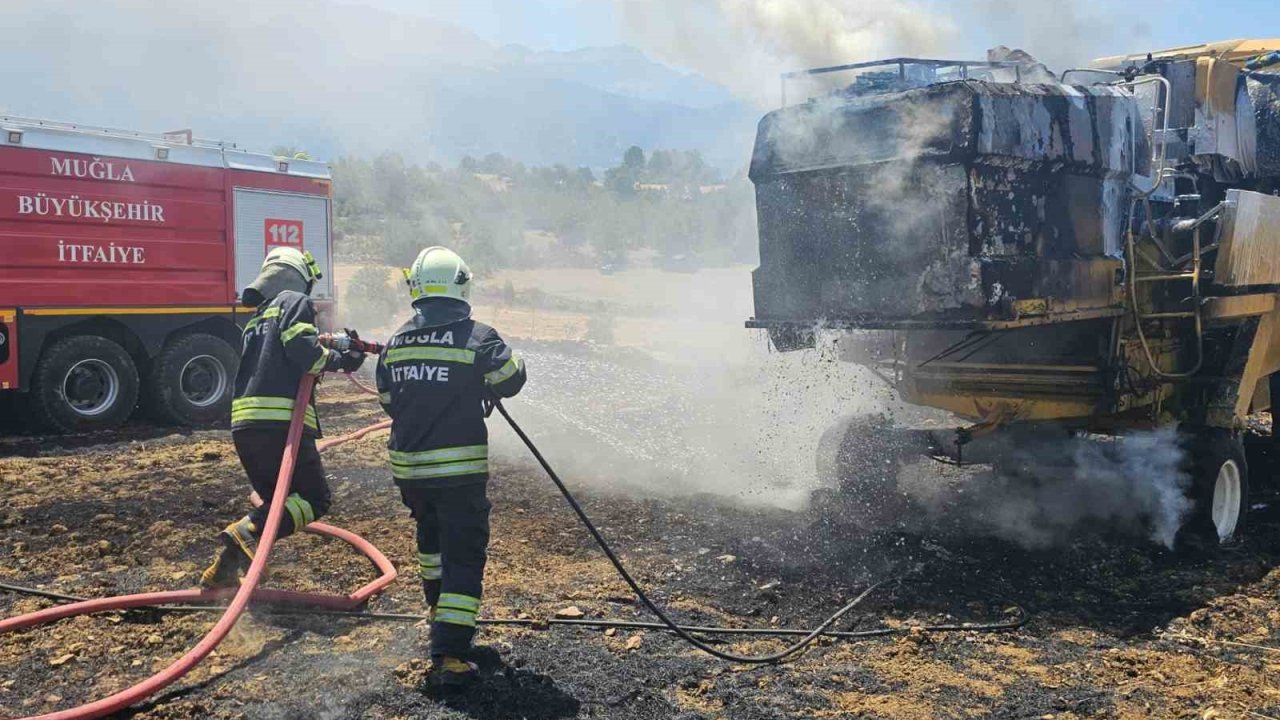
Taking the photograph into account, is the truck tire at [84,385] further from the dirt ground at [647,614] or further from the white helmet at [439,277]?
the white helmet at [439,277]

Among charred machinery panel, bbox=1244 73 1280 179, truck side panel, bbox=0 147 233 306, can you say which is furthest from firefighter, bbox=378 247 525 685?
truck side panel, bbox=0 147 233 306

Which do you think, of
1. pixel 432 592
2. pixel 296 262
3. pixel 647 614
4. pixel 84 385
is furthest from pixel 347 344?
pixel 84 385

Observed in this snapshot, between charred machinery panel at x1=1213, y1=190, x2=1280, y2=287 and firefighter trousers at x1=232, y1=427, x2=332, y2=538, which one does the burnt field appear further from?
charred machinery panel at x1=1213, y1=190, x2=1280, y2=287

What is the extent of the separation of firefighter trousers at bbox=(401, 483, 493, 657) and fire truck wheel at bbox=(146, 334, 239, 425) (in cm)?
656

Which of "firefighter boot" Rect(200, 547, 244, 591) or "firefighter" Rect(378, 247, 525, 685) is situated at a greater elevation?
"firefighter" Rect(378, 247, 525, 685)

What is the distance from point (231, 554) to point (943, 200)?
13.5ft

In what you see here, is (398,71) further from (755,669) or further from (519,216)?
(755,669)

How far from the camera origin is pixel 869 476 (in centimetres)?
685

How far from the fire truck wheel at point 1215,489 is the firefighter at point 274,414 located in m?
5.19

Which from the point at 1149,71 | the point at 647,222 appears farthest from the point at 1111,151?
the point at 647,222

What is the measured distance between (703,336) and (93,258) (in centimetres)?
1155

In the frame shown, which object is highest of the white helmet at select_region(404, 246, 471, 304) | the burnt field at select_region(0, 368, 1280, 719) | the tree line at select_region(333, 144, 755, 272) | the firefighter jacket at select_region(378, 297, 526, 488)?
the tree line at select_region(333, 144, 755, 272)

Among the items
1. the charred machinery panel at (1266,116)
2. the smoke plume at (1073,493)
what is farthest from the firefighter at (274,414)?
the charred machinery panel at (1266,116)

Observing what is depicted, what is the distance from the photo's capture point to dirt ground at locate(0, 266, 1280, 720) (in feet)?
12.7
